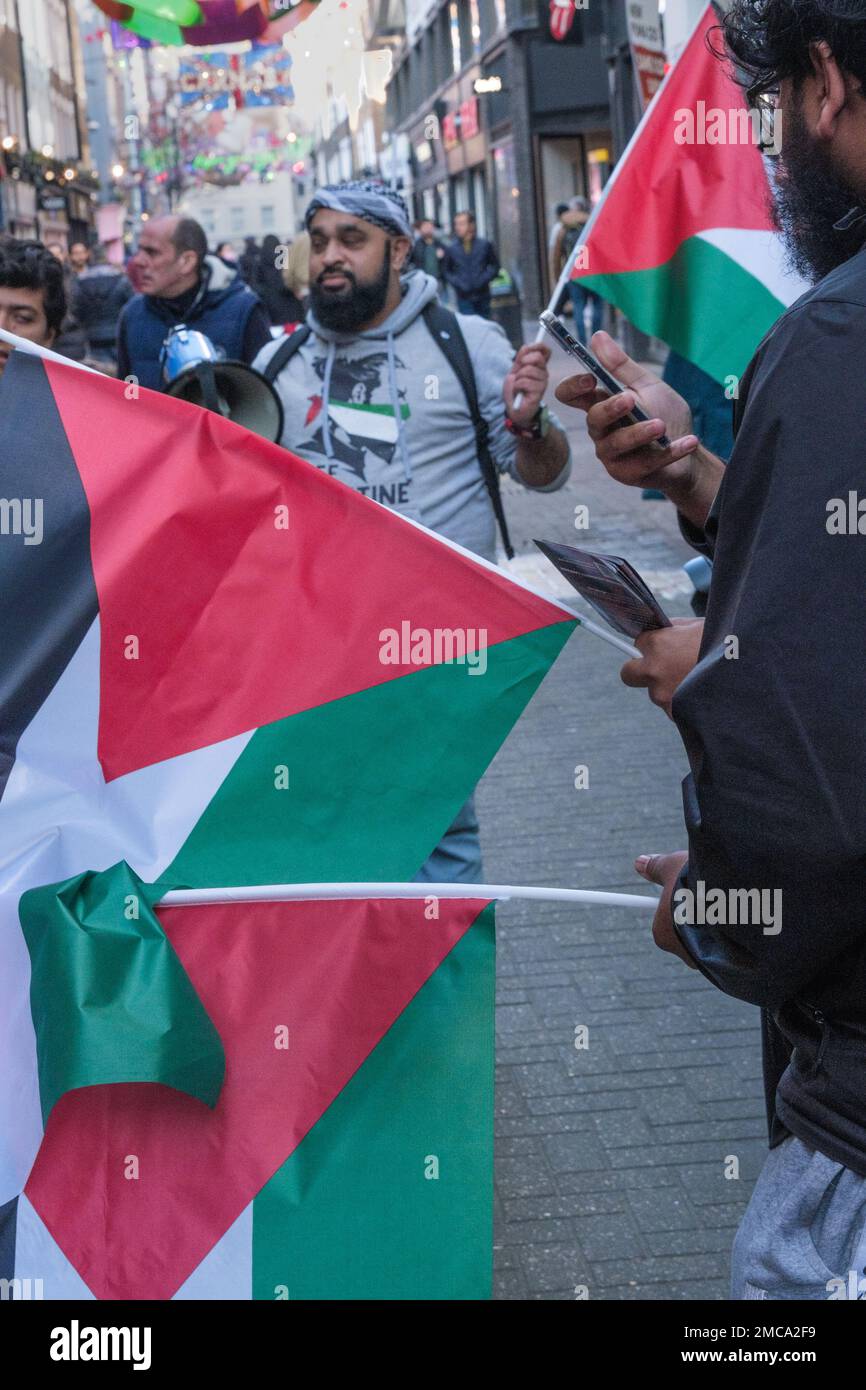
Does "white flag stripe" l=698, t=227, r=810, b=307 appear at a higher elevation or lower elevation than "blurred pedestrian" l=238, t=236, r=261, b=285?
lower

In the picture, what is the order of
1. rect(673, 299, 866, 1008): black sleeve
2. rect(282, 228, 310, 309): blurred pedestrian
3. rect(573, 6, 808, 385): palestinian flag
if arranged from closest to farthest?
rect(673, 299, 866, 1008): black sleeve → rect(573, 6, 808, 385): palestinian flag → rect(282, 228, 310, 309): blurred pedestrian

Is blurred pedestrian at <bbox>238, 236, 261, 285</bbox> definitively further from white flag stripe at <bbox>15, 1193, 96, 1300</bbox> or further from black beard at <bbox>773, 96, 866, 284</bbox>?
black beard at <bbox>773, 96, 866, 284</bbox>

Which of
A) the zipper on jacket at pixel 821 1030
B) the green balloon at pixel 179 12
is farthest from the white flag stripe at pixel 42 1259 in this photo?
the green balloon at pixel 179 12

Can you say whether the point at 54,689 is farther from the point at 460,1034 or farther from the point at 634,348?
the point at 634,348

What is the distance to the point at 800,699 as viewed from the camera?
146 cm

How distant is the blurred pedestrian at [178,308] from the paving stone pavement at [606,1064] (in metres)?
2.10

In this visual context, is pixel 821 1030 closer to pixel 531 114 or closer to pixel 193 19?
pixel 193 19

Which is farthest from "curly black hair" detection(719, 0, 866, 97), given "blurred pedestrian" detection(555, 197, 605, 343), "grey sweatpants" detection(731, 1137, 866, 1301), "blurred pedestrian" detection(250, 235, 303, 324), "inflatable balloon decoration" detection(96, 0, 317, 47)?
"blurred pedestrian" detection(555, 197, 605, 343)

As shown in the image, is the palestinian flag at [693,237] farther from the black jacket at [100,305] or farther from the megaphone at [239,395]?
the black jacket at [100,305]

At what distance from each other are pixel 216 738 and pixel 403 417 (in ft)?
6.58

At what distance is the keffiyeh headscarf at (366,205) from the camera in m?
4.50

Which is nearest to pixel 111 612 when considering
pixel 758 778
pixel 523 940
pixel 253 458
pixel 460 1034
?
pixel 253 458

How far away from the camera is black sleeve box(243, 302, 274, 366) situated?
21.3 feet

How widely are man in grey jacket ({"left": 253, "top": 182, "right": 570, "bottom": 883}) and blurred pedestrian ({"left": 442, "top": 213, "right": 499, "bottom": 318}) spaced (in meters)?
17.4
